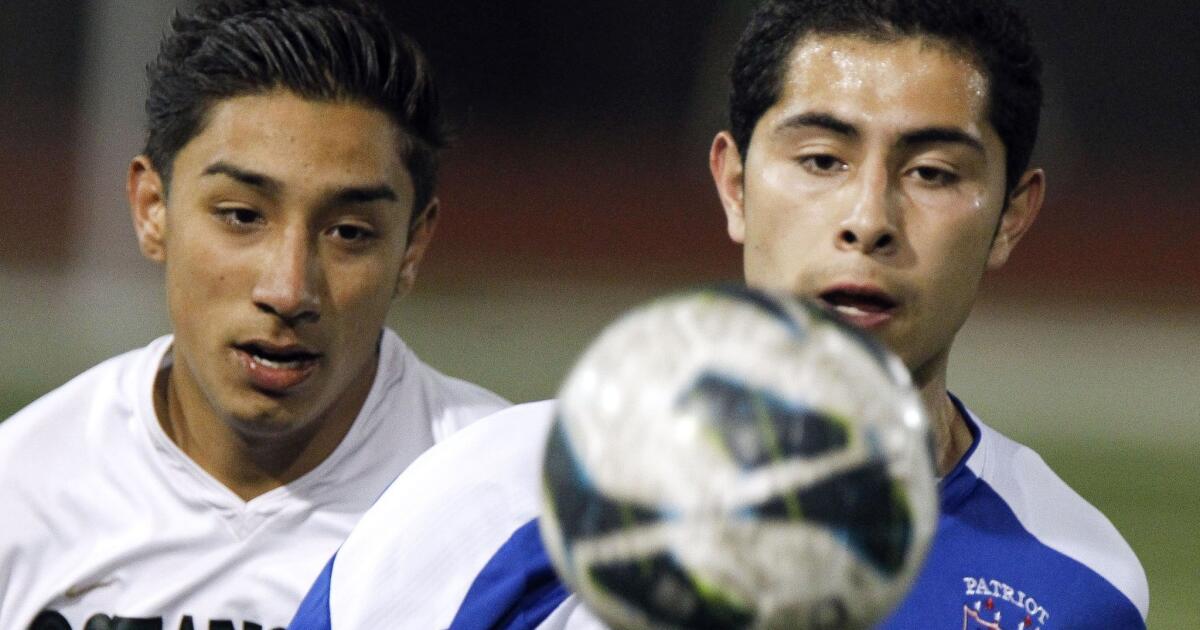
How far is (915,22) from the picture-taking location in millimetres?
2742

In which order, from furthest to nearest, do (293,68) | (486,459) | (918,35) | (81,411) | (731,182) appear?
(81,411) → (293,68) → (731,182) → (918,35) → (486,459)

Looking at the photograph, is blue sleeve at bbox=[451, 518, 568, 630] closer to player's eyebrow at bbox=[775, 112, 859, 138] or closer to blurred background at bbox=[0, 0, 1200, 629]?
player's eyebrow at bbox=[775, 112, 859, 138]

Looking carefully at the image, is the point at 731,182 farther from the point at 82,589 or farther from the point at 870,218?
the point at 82,589

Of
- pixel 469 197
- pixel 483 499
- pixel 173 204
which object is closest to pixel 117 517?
pixel 173 204

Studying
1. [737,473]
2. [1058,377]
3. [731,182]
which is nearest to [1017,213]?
[731,182]

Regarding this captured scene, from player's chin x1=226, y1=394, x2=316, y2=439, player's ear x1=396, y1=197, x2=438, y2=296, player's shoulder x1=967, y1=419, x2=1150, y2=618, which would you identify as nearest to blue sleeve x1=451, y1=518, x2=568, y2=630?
player's shoulder x1=967, y1=419, x2=1150, y2=618

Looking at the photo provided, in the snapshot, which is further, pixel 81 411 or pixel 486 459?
pixel 81 411

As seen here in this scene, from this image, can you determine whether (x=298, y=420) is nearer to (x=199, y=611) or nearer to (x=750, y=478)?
(x=199, y=611)

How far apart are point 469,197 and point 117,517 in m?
12.0

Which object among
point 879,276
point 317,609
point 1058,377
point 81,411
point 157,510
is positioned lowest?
point 1058,377

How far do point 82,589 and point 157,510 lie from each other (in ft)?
0.74

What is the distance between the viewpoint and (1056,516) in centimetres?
299

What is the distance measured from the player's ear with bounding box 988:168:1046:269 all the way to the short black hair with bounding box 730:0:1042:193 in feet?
0.15

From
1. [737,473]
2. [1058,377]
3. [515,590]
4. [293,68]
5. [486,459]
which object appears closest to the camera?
[737,473]
